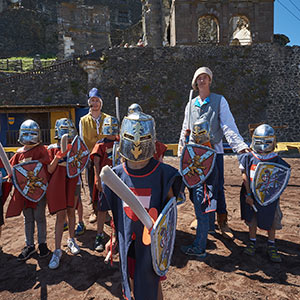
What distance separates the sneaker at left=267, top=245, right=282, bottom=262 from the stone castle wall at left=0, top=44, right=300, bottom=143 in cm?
1295

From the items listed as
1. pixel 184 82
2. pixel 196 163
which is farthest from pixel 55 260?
pixel 184 82

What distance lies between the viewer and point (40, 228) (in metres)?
3.04

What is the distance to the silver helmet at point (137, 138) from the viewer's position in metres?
1.74

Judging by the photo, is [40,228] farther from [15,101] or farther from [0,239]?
[15,101]

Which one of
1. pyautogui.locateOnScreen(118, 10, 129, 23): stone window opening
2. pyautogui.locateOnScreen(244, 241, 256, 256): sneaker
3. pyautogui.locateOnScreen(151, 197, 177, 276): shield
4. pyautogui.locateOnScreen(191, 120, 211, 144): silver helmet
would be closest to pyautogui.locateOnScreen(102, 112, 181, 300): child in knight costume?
pyautogui.locateOnScreen(151, 197, 177, 276): shield

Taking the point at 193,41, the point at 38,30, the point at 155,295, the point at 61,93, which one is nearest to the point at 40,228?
the point at 155,295

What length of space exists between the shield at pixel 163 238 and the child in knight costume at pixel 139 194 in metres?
0.10

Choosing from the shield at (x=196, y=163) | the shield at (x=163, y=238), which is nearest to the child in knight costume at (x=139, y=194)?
the shield at (x=163, y=238)

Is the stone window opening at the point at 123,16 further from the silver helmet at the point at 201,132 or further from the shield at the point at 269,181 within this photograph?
the shield at the point at 269,181

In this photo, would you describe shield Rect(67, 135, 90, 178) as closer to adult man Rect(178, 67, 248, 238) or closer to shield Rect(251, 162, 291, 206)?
adult man Rect(178, 67, 248, 238)

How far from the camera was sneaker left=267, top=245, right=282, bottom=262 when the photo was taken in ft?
9.22

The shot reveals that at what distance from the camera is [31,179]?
2.84 meters

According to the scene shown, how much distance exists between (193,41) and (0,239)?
52.0 ft

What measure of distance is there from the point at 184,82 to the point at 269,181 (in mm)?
14038
